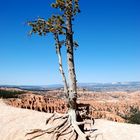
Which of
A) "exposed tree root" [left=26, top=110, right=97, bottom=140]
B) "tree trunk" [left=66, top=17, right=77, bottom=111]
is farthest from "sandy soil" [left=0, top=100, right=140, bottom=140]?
"tree trunk" [left=66, top=17, right=77, bottom=111]

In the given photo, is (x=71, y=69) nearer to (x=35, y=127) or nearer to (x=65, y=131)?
(x=65, y=131)

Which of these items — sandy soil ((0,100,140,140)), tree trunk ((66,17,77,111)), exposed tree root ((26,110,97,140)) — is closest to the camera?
exposed tree root ((26,110,97,140))

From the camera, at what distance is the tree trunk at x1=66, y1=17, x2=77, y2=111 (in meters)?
17.3

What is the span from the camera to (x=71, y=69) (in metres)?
17.4

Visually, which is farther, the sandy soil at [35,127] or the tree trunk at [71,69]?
the sandy soil at [35,127]

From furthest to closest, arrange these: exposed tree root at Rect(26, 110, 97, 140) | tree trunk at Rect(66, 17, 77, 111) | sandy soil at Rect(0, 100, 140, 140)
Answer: sandy soil at Rect(0, 100, 140, 140) → tree trunk at Rect(66, 17, 77, 111) → exposed tree root at Rect(26, 110, 97, 140)

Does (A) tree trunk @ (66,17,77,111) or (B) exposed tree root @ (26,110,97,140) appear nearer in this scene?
(B) exposed tree root @ (26,110,97,140)

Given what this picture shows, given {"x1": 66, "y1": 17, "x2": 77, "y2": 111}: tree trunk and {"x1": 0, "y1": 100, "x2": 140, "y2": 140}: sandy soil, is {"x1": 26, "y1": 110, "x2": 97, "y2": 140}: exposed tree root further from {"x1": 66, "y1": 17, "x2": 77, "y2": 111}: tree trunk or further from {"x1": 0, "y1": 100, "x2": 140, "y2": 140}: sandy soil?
{"x1": 66, "y1": 17, "x2": 77, "y2": 111}: tree trunk

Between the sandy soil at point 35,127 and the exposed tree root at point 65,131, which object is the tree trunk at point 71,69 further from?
the sandy soil at point 35,127

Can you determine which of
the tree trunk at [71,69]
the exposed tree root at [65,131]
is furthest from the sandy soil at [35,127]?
the tree trunk at [71,69]

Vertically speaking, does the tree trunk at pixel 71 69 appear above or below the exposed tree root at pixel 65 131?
above

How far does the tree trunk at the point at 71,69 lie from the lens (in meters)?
17.3

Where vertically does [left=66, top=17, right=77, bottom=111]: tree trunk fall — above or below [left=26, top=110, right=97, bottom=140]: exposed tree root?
above

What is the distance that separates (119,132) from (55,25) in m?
8.35
